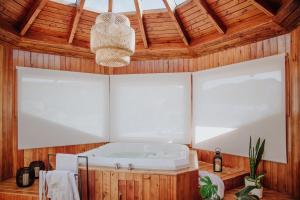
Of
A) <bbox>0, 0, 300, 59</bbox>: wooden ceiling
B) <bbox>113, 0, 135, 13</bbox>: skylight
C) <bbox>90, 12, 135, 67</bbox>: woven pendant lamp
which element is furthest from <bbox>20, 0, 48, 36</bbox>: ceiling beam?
<bbox>90, 12, 135, 67</bbox>: woven pendant lamp

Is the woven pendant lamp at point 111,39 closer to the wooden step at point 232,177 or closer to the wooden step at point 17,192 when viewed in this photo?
the wooden step at point 17,192

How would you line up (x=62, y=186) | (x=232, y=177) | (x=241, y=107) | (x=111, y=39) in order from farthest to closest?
(x=241, y=107), (x=232, y=177), (x=62, y=186), (x=111, y=39)

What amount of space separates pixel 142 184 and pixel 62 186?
40.1 inches

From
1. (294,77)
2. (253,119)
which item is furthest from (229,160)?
(294,77)

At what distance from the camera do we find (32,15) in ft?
11.4

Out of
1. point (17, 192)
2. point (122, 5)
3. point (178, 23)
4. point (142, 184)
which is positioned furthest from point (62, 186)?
point (178, 23)

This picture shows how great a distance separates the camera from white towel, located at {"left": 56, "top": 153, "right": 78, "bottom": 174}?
2945 millimetres

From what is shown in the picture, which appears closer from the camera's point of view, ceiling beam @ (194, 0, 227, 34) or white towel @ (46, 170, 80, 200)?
white towel @ (46, 170, 80, 200)

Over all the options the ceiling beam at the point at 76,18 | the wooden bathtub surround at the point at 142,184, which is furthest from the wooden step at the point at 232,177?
the ceiling beam at the point at 76,18

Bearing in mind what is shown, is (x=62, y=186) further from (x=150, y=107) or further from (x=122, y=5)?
(x=122, y=5)

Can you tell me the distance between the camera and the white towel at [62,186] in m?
2.77

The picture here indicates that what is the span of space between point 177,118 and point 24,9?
3.35 metres

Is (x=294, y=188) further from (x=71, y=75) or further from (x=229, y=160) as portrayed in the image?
(x=71, y=75)

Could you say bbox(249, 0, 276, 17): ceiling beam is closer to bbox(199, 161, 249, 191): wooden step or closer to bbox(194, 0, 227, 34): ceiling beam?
Answer: bbox(194, 0, 227, 34): ceiling beam
